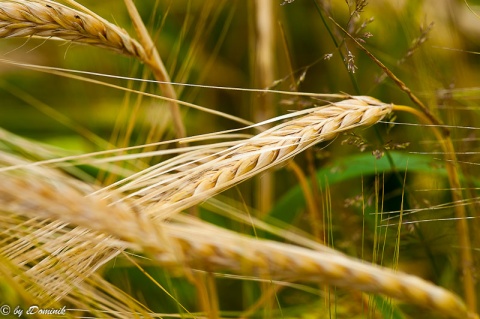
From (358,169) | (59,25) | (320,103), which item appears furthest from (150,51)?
(358,169)

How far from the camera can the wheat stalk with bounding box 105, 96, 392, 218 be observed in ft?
1.80

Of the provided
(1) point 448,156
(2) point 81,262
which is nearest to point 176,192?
(2) point 81,262

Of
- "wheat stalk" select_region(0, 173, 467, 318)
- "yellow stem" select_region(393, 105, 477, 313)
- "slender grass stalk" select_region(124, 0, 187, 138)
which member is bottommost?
"yellow stem" select_region(393, 105, 477, 313)

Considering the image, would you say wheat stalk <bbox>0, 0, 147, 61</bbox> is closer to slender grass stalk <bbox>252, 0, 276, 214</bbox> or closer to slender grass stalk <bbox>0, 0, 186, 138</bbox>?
slender grass stalk <bbox>0, 0, 186, 138</bbox>

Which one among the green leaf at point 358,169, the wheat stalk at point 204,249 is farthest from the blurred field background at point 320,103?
the wheat stalk at point 204,249

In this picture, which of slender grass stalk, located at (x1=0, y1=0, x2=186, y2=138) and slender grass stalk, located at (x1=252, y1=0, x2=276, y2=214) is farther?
slender grass stalk, located at (x1=252, y1=0, x2=276, y2=214)

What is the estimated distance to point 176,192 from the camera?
1.82 feet

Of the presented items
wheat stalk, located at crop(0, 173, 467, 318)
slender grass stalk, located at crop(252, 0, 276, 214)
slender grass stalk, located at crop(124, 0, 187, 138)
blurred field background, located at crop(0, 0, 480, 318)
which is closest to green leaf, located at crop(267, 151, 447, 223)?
blurred field background, located at crop(0, 0, 480, 318)

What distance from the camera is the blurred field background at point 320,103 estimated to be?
2.54 feet

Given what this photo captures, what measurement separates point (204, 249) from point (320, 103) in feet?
1.72

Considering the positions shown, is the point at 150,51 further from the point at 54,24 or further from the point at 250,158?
the point at 250,158

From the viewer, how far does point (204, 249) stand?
38 centimetres

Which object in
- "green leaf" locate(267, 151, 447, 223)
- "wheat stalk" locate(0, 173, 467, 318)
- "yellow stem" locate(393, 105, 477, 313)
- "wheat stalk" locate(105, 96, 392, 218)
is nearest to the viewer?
"wheat stalk" locate(0, 173, 467, 318)

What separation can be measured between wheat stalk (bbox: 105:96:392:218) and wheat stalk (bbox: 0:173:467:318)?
0.14 metres
